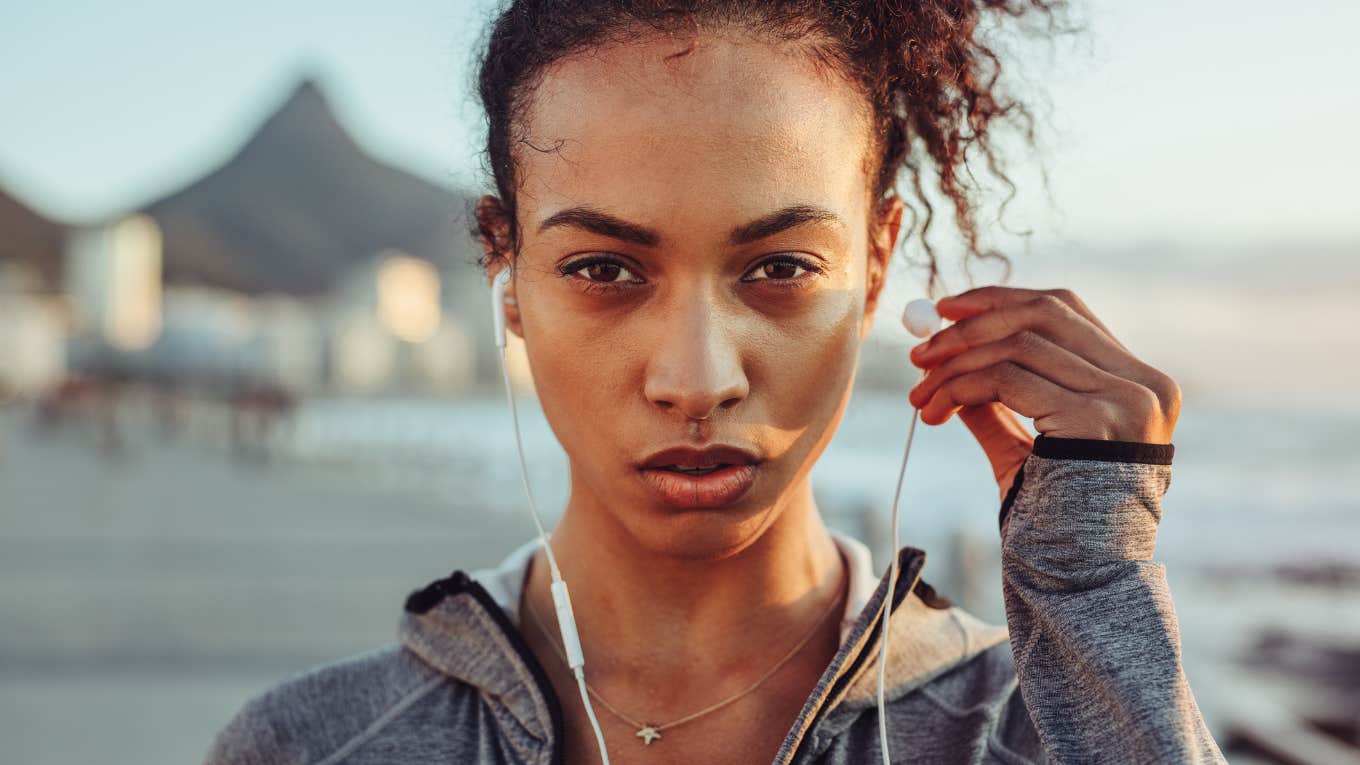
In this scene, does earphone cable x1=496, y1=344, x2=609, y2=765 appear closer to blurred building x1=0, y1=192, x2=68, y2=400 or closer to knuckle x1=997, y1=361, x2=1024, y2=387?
knuckle x1=997, y1=361, x2=1024, y2=387

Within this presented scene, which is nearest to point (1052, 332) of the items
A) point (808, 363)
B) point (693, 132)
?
point (808, 363)

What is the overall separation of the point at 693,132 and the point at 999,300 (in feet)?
1.76

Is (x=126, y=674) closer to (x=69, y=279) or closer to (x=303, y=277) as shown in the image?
(x=69, y=279)

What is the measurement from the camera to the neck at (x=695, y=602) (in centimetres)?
198

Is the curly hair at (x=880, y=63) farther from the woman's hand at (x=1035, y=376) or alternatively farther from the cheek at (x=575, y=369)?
the woman's hand at (x=1035, y=376)

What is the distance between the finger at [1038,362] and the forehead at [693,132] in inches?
12.2

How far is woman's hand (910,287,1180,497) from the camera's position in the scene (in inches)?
63.4

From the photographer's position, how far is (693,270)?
1703 millimetres

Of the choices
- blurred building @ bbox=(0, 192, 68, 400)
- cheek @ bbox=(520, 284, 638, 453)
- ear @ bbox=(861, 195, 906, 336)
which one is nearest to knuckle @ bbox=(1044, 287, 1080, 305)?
ear @ bbox=(861, 195, 906, 336)

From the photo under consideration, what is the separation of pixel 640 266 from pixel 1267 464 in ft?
101

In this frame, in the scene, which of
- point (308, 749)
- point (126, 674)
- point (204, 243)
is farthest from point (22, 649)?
point (204, 243)

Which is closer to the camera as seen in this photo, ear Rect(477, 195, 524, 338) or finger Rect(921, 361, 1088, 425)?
finger Rect(921, 361, 1088, 425)

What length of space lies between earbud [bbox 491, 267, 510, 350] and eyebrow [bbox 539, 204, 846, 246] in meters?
0.29

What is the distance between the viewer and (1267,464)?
28.5m
